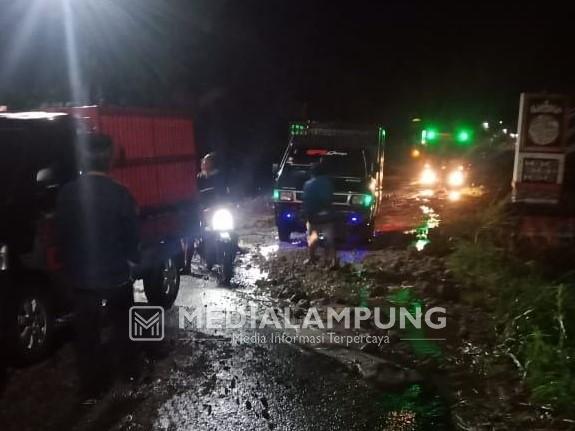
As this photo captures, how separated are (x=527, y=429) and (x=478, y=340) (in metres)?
1.93

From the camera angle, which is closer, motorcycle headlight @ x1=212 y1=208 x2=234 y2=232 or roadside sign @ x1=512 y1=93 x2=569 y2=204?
motorcycle headlight @ x1=212 y1=208 x2=234 y2=232

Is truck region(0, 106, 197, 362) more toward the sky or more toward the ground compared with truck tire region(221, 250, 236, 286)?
more toward the sky

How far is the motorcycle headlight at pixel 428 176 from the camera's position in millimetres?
25891

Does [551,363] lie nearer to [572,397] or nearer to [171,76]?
[572,397]

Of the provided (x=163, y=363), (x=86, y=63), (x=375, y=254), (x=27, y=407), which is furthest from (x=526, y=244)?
(x=86, y=63)

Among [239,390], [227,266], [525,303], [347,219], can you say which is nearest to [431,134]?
[347,219]

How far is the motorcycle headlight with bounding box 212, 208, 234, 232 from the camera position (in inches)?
339

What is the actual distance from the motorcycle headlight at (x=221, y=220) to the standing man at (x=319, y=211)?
143 cm

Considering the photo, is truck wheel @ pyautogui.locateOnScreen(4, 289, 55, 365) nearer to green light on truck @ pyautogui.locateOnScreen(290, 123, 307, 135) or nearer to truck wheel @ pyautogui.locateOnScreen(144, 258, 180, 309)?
truck wheel @ pyautogui.locateOnScreen(144, 258, 180, 309)

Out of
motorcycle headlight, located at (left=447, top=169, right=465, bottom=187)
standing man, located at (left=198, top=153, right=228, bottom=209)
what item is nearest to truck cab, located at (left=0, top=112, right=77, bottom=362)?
standing man, located at (left=198, top=153, right=228, bottom=209)

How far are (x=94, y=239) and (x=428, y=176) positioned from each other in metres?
23.5

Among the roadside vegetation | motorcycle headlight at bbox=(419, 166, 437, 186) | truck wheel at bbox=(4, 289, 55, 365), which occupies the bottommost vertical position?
motorcycle headlight at bbox=(419, 166, 437, 186)

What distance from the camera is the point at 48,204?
5430 millimetres

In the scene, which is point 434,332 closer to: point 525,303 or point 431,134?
point 525,303
